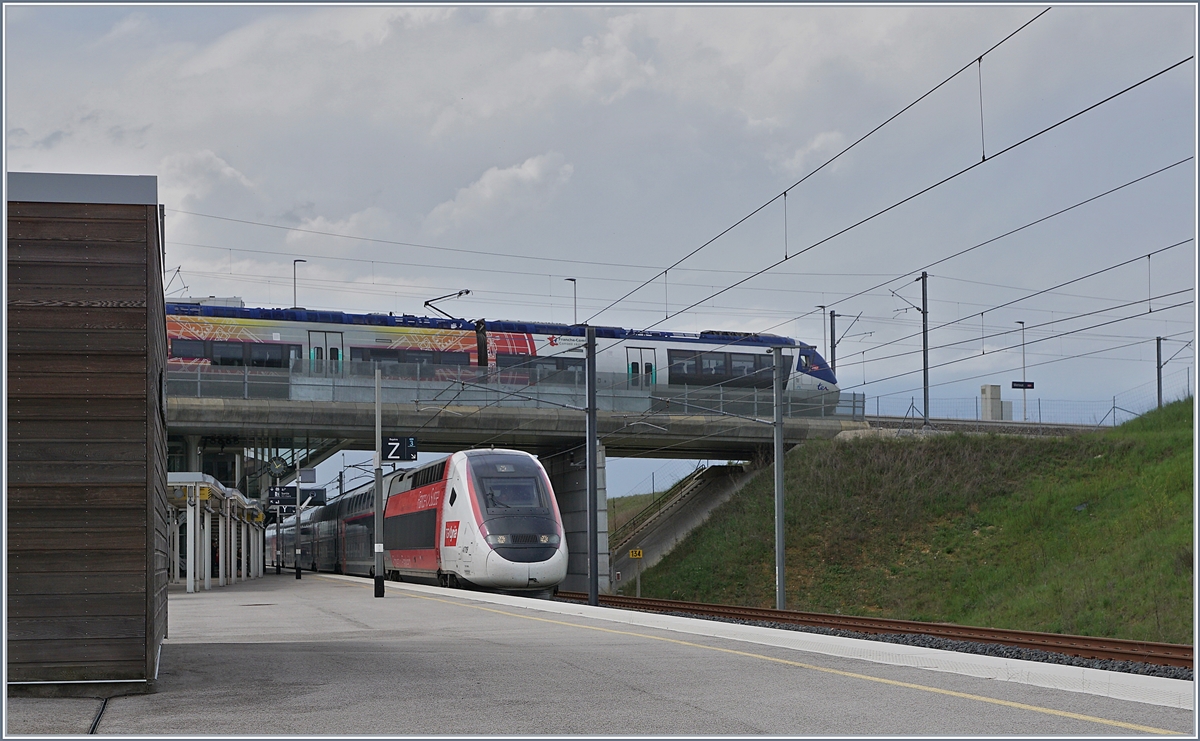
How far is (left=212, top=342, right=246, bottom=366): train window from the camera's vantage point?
4153 centimetres

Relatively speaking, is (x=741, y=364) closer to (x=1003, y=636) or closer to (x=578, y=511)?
(x=578, y=511)

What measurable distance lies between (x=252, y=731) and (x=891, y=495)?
38906 millimetres

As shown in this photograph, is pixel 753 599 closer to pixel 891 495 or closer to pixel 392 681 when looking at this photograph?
pixel 891 495

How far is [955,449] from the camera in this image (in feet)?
151

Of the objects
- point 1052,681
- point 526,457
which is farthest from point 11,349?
point 526,457

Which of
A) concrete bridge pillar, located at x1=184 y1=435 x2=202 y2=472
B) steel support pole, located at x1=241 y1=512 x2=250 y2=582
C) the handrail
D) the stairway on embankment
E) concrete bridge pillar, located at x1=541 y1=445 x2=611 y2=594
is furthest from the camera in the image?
the handrail

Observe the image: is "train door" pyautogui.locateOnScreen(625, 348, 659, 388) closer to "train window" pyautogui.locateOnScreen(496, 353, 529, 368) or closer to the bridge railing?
the bridge railing

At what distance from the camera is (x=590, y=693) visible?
888 cm

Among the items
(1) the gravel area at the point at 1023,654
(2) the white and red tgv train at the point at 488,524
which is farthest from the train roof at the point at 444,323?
(1) the gravel area at the point at 1023,654

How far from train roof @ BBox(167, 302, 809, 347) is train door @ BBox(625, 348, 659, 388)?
2.08 feet

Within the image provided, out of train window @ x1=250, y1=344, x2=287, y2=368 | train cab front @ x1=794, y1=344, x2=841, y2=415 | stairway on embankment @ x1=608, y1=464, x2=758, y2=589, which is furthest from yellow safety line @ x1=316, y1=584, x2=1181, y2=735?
train cab front @ x1=794, y1=344, x2=841, y2=415

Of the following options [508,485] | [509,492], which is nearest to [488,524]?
[509,492]

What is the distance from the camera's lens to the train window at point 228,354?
4153 centimetres

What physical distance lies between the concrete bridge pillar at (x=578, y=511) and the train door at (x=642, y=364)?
320 centimetres
